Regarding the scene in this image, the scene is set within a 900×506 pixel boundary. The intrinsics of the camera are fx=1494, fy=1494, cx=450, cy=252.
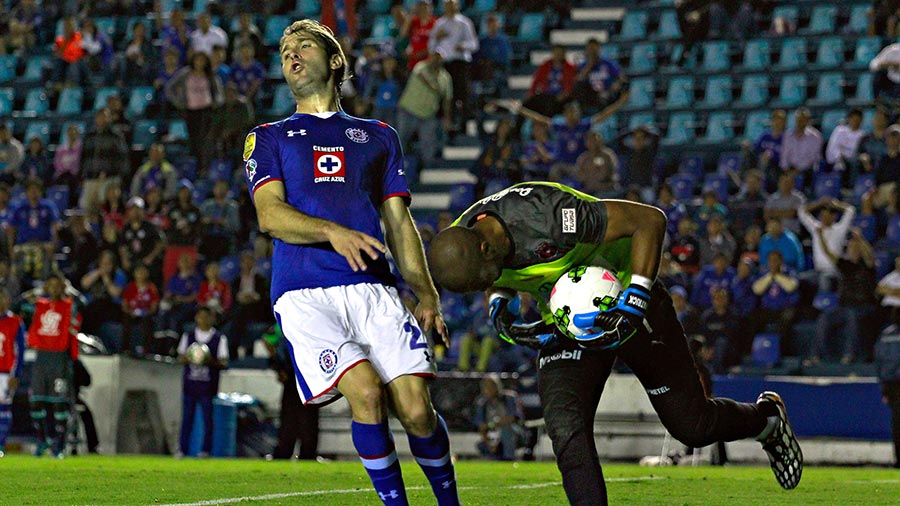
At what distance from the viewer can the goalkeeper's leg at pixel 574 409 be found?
632 centimetres

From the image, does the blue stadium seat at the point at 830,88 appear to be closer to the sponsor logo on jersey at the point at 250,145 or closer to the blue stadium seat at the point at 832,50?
the blue stadium seat at the point at 832,50

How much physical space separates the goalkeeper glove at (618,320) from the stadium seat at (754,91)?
14.9m

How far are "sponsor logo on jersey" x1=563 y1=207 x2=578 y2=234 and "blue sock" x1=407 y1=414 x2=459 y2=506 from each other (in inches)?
37.8

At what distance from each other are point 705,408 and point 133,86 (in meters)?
19.4

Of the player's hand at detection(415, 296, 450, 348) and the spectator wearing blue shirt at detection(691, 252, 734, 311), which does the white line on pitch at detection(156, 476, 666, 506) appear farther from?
the spectator wearing blue shirt at detection(691, 252, 734, 311)

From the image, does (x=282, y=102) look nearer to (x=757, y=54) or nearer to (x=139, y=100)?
(x=139, y=100)

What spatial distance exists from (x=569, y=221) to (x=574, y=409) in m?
0.85

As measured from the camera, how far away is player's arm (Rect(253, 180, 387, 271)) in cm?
583

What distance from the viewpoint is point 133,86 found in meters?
25.2

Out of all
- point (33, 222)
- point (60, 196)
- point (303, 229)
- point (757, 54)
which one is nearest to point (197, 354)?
point (33, 222)

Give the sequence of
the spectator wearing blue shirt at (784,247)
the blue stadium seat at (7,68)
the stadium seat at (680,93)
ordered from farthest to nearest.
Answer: the blue stadium seat at (7,68) → the stadium seat at (680,93) → the spectator wearing blue shirt at (784,247)

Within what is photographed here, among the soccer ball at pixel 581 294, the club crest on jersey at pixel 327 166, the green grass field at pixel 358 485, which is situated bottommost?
the green grass field at pixel 358 485

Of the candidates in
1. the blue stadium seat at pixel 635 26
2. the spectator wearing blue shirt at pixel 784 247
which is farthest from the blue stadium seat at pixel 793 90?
the spectator wearing blue shirt at pixel 784 247

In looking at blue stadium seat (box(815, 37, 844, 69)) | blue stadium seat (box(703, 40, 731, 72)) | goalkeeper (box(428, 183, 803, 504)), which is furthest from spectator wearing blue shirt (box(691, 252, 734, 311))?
goalkeeper (box(428, 183, 803, 504))
